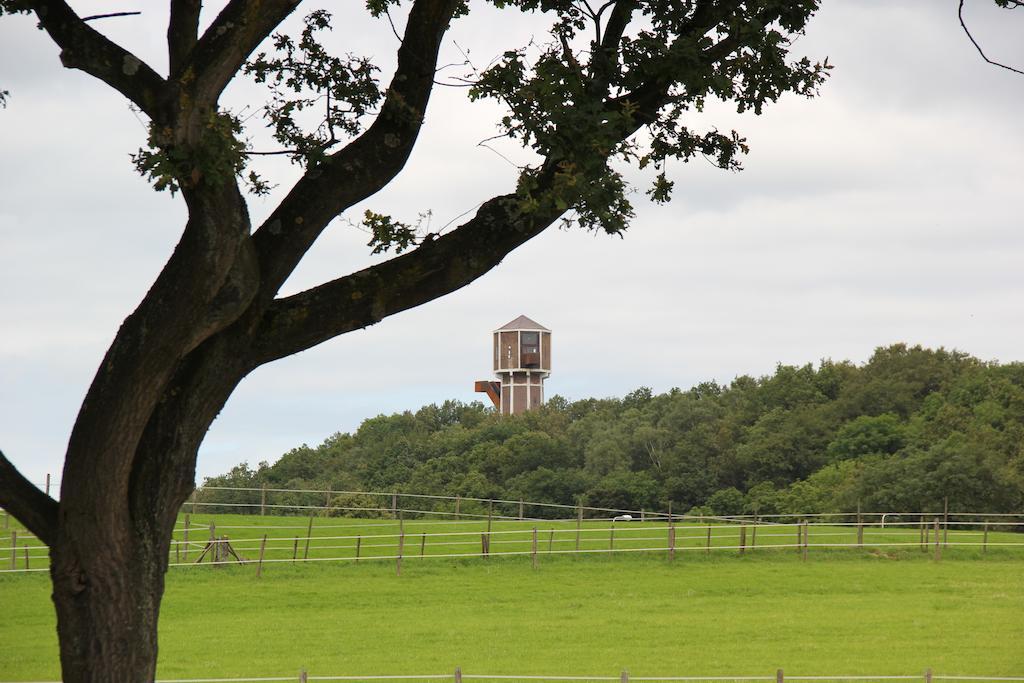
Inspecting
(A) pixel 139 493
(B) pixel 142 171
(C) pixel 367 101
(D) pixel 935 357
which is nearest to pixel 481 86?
(C) pixel 367 101

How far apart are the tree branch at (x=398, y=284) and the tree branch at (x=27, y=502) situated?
1208 mm

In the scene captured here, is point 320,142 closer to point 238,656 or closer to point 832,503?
point 238,656

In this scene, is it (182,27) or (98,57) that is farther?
(182,27)

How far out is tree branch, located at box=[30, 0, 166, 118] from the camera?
534cm

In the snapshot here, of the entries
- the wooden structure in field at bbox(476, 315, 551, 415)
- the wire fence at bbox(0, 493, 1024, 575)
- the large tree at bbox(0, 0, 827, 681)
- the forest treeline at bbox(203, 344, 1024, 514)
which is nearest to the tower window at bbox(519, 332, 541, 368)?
the wooden structure in field at bbox(476, 315, 551, 415)

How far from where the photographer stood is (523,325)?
216 ft

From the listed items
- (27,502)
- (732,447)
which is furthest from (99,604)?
(732,447)

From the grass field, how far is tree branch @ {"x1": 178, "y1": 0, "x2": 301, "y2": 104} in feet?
45.4

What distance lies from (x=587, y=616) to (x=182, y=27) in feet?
63.5

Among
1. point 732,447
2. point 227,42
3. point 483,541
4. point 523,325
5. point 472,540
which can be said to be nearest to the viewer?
point 227,42

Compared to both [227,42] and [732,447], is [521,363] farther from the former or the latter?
[227,42]

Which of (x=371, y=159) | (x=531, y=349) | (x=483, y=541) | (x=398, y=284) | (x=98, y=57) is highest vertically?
(x=531, y=349)

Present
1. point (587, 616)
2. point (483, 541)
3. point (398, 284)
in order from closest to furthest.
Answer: point (398, 284) < point (587, 616) < point (483, 541)

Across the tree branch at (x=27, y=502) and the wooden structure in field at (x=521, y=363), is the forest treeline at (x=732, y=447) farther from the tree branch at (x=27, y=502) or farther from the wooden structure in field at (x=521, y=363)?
the tree branch at (x=27, y=502)
